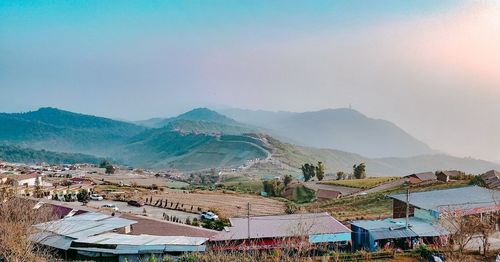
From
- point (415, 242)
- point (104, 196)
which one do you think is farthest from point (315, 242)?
point (104, 196)

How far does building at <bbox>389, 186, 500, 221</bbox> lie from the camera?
84.1 ft

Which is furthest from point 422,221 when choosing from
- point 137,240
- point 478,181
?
point 478,181

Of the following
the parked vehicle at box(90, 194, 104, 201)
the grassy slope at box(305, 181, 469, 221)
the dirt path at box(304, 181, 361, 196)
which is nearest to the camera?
the grassy slope at box(305, 181, 469, 221)

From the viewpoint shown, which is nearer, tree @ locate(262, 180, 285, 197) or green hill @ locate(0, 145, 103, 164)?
tree @ locate(262, 180, 285, 197)

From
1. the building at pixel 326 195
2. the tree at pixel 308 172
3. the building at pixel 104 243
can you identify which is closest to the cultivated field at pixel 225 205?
the building at pixel 326 195

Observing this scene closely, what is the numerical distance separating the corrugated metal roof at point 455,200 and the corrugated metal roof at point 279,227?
5717 mm

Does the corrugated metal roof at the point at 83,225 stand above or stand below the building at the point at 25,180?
below

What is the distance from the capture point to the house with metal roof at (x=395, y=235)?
23.6 m

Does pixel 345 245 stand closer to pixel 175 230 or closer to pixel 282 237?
pixel 282 237

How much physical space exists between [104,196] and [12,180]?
37.9 feet

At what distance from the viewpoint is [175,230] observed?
28.3 m

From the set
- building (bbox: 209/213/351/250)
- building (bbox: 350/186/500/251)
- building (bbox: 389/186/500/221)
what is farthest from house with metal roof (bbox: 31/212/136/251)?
building (bbox: 389/186/500/221)

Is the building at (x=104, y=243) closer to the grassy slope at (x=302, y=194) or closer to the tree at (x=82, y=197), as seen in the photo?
the tree at (x=82, y=197)

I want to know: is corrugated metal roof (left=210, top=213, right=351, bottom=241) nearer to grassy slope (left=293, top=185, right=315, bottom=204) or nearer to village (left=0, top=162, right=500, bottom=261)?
village (left=0, top=162, right=500, bottom=261)
